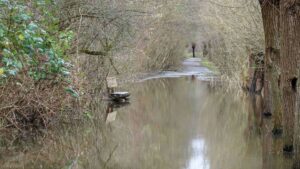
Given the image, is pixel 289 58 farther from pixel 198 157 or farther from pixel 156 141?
pixel 156 141

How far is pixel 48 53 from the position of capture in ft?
32.3

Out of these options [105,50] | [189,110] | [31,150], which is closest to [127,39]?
[105,50]

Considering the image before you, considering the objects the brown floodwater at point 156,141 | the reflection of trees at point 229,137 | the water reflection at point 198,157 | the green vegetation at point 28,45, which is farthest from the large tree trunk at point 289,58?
the green vegetation at point 28,45

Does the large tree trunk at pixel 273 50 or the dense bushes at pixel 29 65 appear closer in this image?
the dense bushes at pixel 29 65

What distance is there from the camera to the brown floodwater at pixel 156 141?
8.45 meters

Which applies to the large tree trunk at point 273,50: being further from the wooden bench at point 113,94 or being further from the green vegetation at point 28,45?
the wooden bench at point 113,94

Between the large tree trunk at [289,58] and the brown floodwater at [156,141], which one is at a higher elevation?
the large tree trunk at [289,58]

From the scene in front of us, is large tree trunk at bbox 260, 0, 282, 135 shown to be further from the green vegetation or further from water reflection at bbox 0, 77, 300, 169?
the green vegetation

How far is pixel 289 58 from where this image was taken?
8742 millimetres

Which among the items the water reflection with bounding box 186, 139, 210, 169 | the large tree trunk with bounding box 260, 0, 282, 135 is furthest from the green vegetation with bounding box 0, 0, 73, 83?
the large tree trunk with bounding box 260, 0, 282, 135

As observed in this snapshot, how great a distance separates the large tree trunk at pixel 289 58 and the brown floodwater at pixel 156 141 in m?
0.64

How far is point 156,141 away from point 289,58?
11.6ft

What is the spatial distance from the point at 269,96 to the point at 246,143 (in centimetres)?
357

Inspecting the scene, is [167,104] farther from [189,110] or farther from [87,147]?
[87,147]
